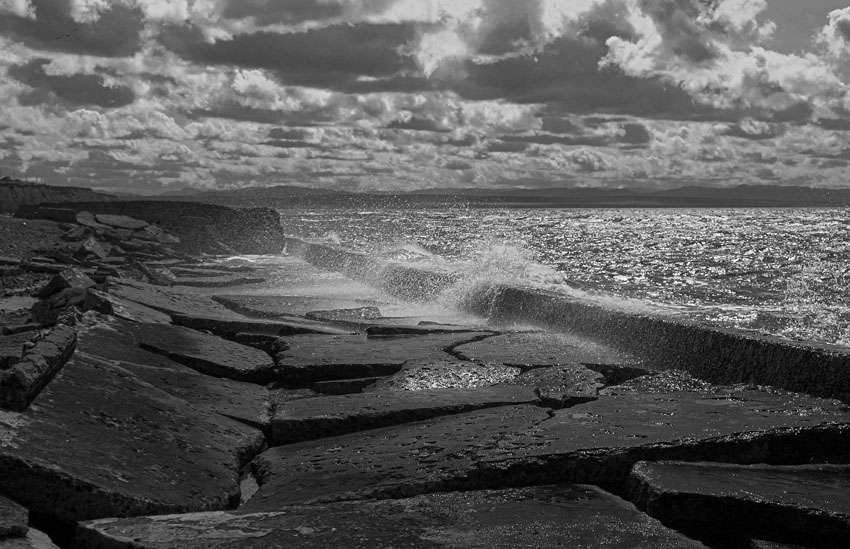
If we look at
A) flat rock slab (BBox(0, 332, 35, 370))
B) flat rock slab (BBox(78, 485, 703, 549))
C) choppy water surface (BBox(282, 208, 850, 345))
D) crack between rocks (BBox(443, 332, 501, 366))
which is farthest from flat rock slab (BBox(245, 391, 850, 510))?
choppy water surface (BBox(282, 208, 850, 345))

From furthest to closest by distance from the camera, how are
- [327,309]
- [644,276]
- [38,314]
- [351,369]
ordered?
[644,276] < [327,309] < [38,314] < [351,369]

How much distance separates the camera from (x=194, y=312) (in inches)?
283

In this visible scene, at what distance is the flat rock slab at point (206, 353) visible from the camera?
5320mm

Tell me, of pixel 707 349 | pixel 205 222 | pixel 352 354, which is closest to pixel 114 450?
pixel 352 354

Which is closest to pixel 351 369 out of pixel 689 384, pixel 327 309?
pixel 689 384

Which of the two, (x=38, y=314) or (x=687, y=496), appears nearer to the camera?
(x=687, y=496)

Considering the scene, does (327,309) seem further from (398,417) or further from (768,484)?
(768,484)

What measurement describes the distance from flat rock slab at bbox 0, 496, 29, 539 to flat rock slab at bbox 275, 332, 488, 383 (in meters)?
2.69

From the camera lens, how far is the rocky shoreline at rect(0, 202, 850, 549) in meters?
2.94

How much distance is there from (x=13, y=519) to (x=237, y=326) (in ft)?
13.1

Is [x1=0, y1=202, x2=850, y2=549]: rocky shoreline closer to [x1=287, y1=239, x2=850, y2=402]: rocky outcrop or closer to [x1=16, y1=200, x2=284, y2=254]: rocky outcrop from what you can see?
[x1=287, y1=239, x2=850, y2=402]: rocky outcrop

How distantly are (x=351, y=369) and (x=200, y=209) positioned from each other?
26.4 metres

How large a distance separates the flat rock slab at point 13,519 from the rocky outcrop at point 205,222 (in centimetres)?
2164

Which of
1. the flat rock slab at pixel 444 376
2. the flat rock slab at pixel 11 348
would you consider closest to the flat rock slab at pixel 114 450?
the flat rock slab at pixel 11 348
